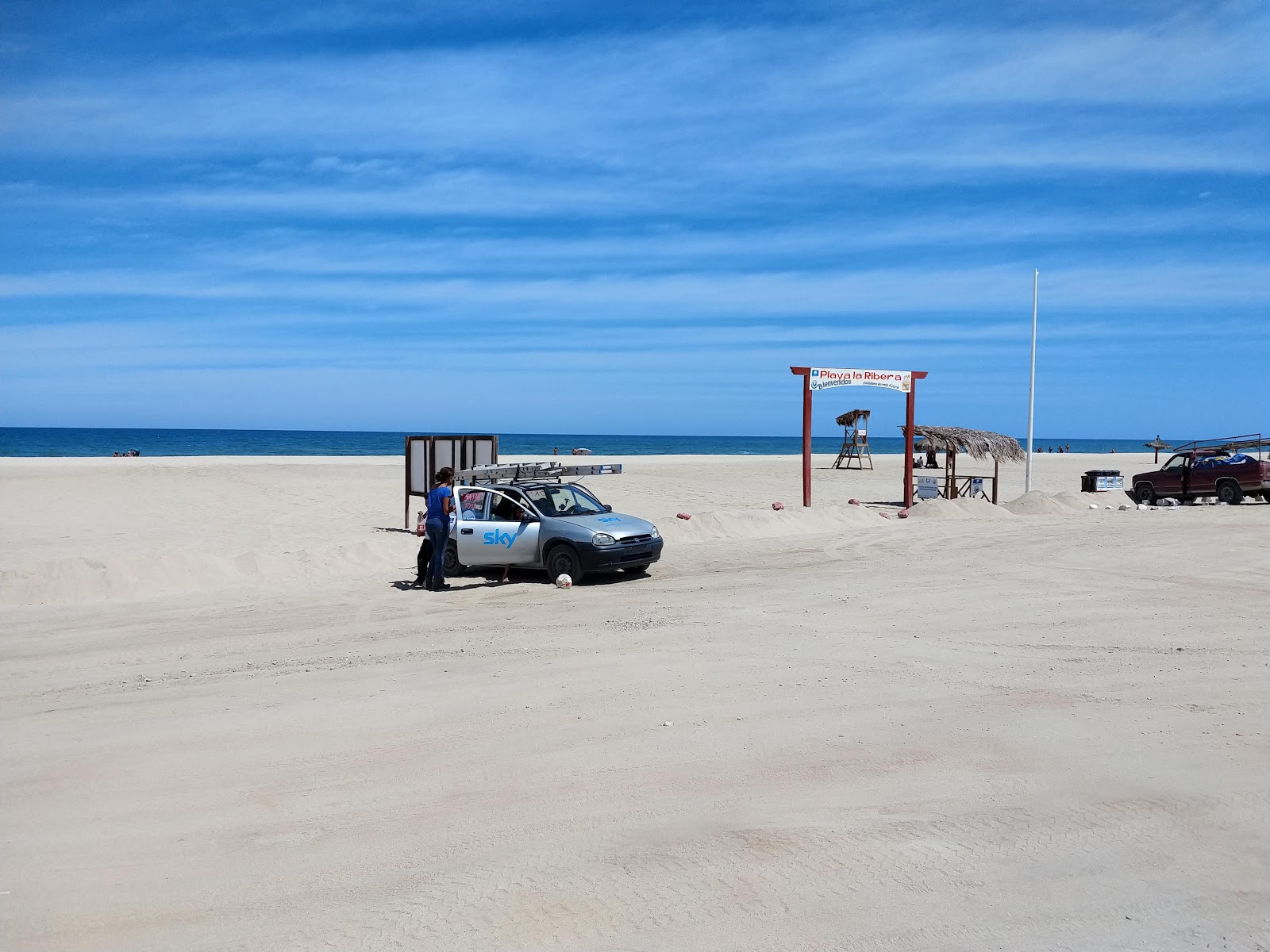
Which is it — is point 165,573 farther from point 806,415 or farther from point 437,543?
point 806,415

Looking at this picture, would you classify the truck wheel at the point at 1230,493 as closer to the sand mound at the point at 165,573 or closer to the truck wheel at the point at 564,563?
the truck wheel at the point at 564,563

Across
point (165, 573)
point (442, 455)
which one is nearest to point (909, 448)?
point (442, 455)

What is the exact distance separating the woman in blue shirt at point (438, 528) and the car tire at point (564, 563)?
1.47 metres

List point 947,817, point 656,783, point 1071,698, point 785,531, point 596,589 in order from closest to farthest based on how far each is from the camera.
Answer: point 947,817, point 656,783, point 1071,698, point 596,589, point 785,531

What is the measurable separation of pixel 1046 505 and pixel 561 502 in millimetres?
15195

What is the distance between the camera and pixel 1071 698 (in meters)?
7.43

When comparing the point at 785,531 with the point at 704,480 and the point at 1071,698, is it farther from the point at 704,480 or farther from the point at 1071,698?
the point at 704,480

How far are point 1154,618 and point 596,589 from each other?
6.63 metres

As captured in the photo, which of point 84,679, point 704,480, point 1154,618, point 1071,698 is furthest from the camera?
point 704,480

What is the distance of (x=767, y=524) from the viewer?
2033 centimetres

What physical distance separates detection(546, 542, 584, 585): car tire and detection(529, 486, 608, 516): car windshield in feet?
2.49

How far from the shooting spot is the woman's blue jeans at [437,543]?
44.4 feet

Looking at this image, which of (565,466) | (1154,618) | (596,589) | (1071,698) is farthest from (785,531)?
(1071,698)

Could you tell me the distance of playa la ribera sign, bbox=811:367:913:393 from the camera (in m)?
23.4
